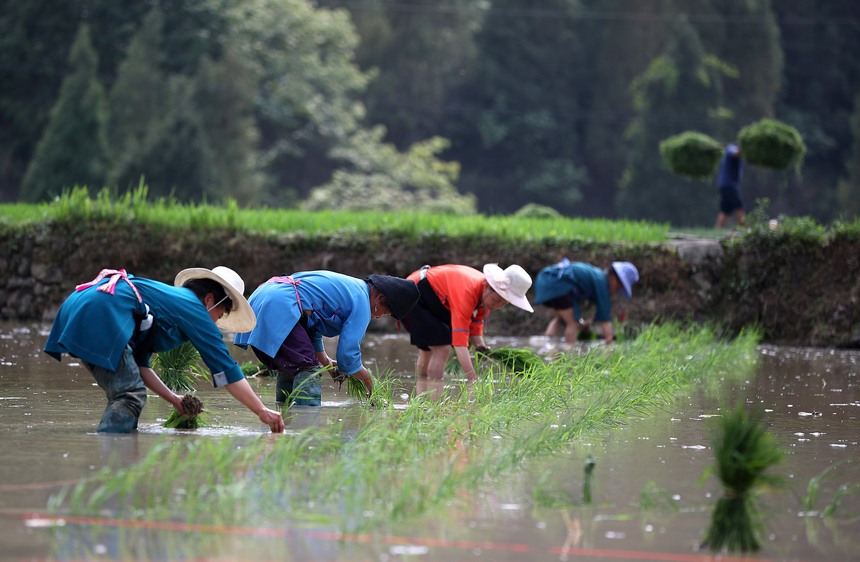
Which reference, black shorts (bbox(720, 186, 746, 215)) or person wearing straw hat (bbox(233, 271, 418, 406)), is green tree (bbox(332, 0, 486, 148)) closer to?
black shorts (bbox(720, 186, 746, 215))

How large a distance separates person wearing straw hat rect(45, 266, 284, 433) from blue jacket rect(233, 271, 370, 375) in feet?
3.08

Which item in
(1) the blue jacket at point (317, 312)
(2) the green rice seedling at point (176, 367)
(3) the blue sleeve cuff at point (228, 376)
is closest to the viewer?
(3) the blue sleeve cuff at point (228, 376)

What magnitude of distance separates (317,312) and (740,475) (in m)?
3.19

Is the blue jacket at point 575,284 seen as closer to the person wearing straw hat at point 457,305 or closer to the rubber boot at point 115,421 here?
the person wearing straw hat at point 457,305

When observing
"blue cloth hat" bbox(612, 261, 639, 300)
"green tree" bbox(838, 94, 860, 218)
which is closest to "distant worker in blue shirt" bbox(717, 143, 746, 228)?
"blue cloth hat" bbox(612, 261, 639, 300)

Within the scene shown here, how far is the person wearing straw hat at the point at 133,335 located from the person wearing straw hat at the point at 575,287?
21.3 ft

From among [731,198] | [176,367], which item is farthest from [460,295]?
[731,198]

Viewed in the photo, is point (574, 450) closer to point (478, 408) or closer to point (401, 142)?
point (478, 408)

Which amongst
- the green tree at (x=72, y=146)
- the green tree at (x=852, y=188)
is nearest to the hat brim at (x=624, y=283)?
the green tree at (x=72, y=146)

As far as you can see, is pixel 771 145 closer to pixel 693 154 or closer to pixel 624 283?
pixel 693 154

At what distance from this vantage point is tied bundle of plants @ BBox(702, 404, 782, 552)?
10.5 ft

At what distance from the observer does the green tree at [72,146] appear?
27.9m

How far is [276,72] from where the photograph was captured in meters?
31.5

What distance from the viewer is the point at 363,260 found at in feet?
41.0
